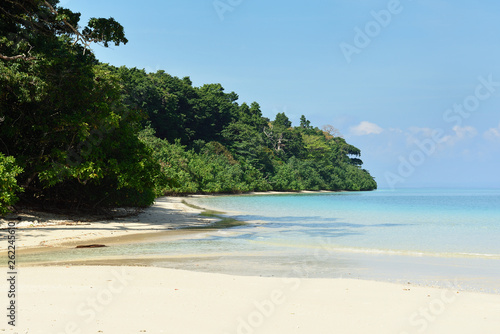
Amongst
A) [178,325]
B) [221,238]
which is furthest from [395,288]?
[221,238]

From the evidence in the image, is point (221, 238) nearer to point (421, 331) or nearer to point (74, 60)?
point (74, 60)

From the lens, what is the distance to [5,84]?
1477 cm

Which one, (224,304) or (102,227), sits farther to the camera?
(102,227)

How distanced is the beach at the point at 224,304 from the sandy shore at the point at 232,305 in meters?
0.01

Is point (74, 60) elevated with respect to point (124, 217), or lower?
elevated

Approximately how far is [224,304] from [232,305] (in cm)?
12

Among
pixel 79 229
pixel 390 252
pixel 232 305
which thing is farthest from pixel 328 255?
pixel 79 229

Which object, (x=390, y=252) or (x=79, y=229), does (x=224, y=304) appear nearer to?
(x=390, y=252)

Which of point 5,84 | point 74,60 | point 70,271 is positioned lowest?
point 70,271

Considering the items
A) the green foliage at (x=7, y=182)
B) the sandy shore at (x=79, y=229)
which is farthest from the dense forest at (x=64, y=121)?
the sandy shore at (x=79, y=229)

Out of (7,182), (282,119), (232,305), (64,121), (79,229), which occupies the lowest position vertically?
(79,229)

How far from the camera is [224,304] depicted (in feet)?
Result: 20.9

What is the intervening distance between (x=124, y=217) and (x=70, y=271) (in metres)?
13.3

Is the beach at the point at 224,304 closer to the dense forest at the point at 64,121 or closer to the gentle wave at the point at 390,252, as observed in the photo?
the gentle wave at the point at 390,252
